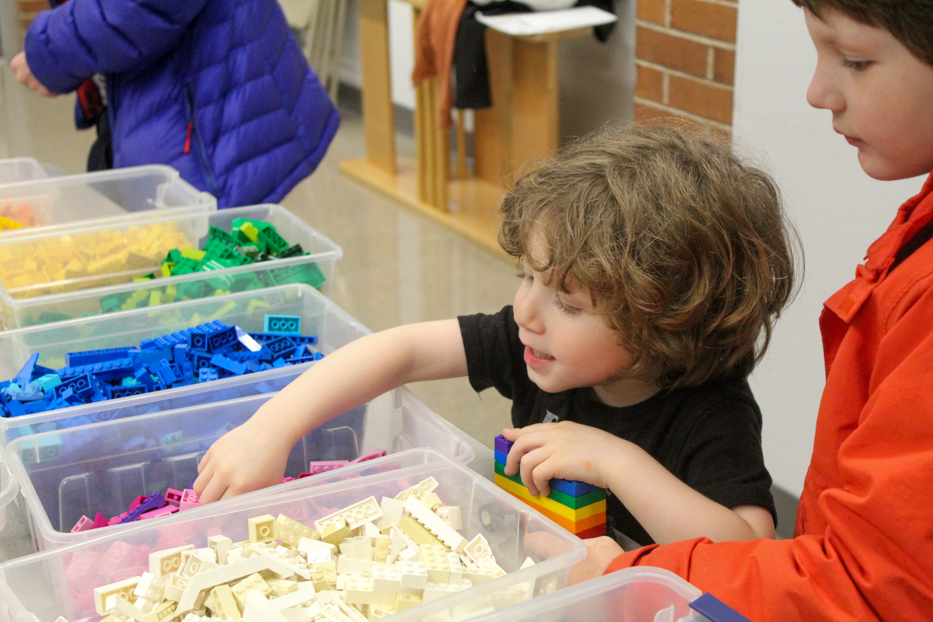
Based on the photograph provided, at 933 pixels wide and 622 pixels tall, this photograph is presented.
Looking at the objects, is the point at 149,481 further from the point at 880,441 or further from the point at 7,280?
the point at 880,441

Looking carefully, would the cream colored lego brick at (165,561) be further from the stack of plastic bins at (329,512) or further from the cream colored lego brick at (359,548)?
the cream colored lego brick at (359,548)

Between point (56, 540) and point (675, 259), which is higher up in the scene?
point (675, 259)

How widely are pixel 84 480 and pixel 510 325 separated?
0.48m

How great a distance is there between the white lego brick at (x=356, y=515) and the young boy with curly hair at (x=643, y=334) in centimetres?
13

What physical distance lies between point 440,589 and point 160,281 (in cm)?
72

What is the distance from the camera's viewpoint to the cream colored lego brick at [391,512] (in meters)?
0.77

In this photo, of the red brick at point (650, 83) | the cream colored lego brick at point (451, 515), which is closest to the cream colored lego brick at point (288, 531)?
the cream colored lego brick at point (451, 515)

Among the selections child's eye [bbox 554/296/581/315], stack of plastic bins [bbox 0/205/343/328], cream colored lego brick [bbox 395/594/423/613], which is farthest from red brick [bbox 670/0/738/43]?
cream colored lego brick [bbox 395/594/423/613]

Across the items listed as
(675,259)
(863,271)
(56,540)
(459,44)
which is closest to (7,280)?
(56,540)

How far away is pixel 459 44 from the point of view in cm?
307

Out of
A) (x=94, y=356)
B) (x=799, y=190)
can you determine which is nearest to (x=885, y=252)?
(x=94, y=356)

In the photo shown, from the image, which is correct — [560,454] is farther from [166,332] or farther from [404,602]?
[166,332]

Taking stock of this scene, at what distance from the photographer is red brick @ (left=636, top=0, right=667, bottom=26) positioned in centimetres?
228

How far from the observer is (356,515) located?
30.3 inches
